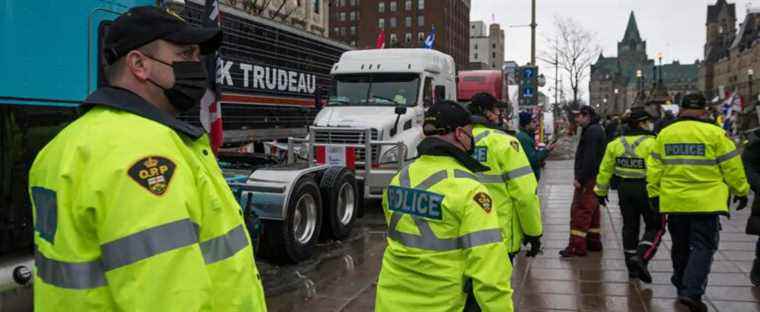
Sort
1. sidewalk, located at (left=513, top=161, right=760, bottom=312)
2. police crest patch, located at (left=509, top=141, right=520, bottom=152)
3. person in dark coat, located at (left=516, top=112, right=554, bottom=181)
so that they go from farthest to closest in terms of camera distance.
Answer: person in dark coat, located at (left=516, top=112, right=554, bottom=181) < sidewalk, located at (left=513, top=161, right=760, bottom=312) < police crest patch, located at (left=509, top=141, right=520, bottom=152)

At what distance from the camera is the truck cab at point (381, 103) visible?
1132cm

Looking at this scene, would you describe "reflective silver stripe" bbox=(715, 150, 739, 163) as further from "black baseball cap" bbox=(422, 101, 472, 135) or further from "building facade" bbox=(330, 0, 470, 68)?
"building facade" bbox=(330, 0, 470, 68)

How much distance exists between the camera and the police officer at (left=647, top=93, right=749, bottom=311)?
17.2 feet

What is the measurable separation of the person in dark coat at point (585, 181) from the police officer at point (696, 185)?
201 cm

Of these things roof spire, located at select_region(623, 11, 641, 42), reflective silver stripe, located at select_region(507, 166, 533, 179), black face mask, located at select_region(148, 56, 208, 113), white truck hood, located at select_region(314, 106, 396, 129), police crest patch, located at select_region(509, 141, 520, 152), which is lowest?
reflective silver stripe, located at select_region(507, 166, 533, 179)

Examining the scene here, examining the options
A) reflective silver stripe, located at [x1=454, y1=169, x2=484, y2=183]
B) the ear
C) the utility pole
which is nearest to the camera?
the ear

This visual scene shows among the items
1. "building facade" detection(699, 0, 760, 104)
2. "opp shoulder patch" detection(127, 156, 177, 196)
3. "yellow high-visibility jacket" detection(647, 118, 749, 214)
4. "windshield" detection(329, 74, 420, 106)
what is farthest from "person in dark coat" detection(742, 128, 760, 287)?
"building facade" detection(699, 0, 760, 104)

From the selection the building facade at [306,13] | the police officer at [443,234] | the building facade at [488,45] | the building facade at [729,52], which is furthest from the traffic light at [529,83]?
the building facade at [488,45]

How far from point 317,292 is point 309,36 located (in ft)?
27.5

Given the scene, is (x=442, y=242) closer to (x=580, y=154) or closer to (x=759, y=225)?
(x=759, y=225)

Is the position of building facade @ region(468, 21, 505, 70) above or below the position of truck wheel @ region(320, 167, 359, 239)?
above

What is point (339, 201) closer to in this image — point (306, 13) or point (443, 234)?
point (443, 234)

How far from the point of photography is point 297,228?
768 cm

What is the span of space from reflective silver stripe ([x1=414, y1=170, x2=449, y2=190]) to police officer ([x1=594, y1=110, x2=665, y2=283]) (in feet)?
13.7
